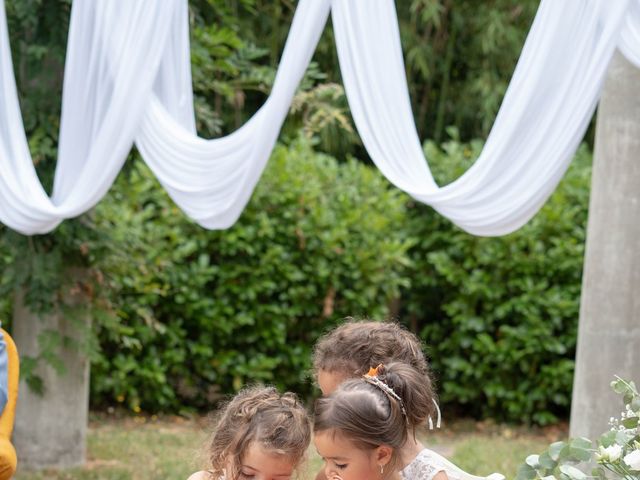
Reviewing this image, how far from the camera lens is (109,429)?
Result: 21.7 feet

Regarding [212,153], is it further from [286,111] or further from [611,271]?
[611,271]

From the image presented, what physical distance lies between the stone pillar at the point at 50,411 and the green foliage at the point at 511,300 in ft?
8.40

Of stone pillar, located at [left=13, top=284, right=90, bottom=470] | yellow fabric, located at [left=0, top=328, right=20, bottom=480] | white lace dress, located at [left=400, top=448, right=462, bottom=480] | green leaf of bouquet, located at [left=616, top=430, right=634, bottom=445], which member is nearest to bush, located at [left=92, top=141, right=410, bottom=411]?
stone pillar, located at [left=13, top=284, right=90, bottom=470]

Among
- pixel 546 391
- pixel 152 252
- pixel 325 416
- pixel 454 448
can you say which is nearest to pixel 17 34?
pixel 152 252

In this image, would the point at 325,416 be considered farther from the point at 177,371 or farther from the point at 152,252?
the point at 177,371

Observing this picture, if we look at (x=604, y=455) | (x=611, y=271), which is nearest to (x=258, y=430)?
(x=604, y=455)

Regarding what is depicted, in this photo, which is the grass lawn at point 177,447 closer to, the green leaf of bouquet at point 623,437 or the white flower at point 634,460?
the green leaf of bouquet at point 623,437

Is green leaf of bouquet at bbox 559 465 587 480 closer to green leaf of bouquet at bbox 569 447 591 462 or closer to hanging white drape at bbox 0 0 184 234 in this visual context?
green leaf of bouquet at bbox 569 447 591 462

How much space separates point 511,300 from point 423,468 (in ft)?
14.1

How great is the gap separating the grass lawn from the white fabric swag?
178 cm

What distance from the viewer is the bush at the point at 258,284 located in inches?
268

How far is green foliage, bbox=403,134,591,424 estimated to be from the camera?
22.9 ft

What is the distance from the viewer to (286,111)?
3.63 m

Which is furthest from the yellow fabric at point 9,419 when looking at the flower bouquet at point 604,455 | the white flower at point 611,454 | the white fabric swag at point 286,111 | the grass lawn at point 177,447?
the white flower at point 611,454
